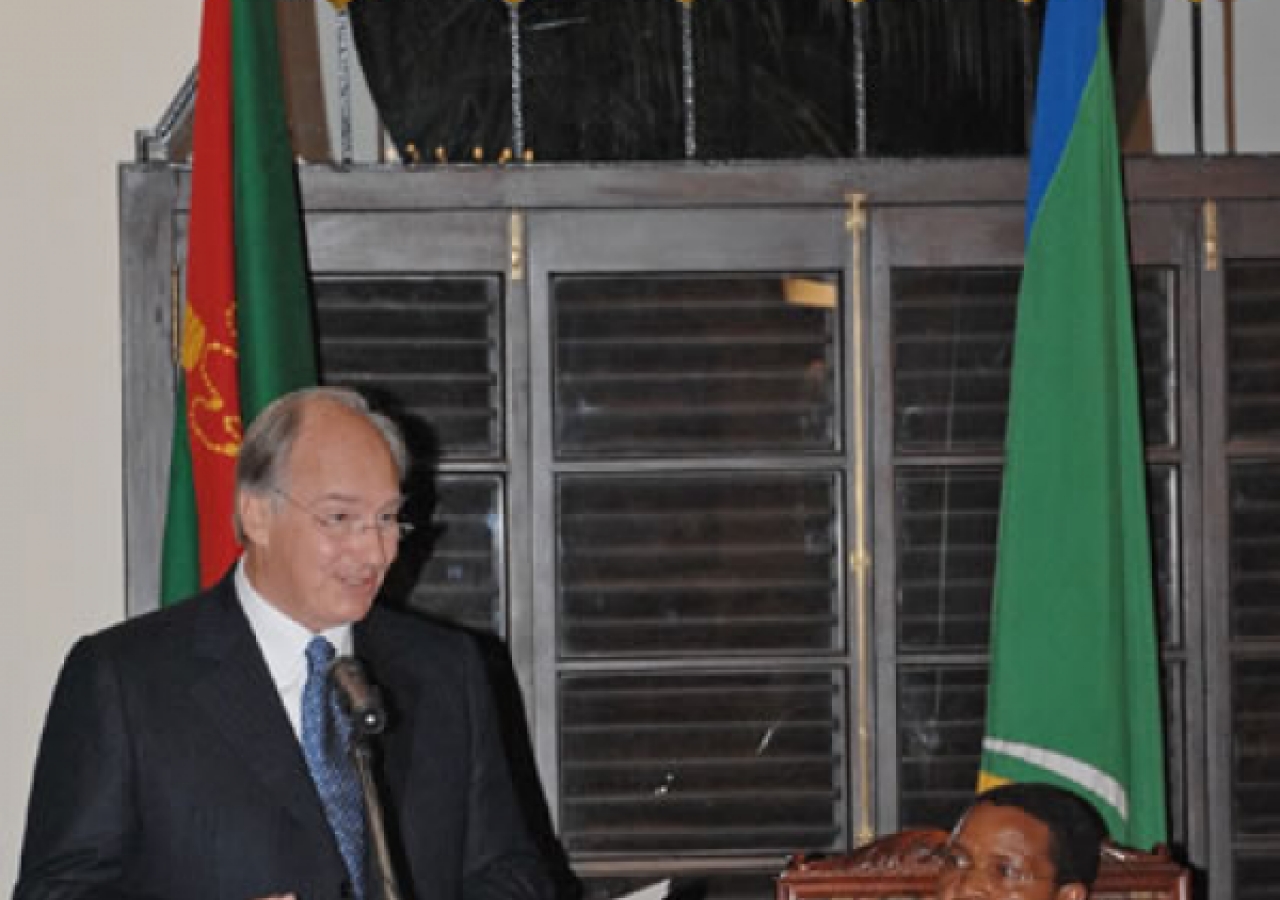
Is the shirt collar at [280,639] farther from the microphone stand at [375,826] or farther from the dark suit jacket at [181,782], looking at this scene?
the microphone stand at [375,826]

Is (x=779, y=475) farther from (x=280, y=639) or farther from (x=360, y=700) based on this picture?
(x=360, y=700)

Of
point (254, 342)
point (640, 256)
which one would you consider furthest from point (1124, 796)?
point (254, 342)

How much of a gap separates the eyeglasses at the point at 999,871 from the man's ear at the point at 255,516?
1.01 metres

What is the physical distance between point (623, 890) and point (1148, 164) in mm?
1724

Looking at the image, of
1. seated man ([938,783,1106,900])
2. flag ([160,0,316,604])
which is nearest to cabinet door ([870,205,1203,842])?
flag ([160,0,316,604])

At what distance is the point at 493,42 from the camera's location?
423 cm

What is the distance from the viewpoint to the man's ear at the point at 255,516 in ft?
8.47

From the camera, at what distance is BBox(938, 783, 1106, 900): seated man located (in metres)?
2.88

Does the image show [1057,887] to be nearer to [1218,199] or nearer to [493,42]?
[1218,199]

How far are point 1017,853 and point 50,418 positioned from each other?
2174 mm

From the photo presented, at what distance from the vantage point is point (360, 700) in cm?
212

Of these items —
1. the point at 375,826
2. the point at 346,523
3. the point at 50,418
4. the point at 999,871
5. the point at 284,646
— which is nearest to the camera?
the point at 375,826

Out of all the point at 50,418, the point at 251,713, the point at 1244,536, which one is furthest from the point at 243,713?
the point at 1244,536

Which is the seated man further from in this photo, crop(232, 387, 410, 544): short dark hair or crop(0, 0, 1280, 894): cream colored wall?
crop(0, 0, 1280, 894): cream colored wall
